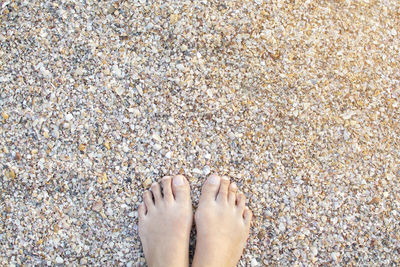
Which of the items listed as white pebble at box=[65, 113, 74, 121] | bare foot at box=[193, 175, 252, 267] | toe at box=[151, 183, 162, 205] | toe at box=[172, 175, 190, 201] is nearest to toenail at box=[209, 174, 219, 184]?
bare foot at box=[193, 175, 252, 267]

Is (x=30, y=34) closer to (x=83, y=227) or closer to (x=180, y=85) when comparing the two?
(x=180, y=85)

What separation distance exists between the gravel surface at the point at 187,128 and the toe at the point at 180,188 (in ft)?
0.14

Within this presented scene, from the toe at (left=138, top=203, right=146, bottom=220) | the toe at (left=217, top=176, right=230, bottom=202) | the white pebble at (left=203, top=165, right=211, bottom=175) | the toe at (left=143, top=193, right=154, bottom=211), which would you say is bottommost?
the toe at (left=138, top=203, right=146, bottom=220)

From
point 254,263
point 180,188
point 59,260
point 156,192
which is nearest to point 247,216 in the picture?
point 254,263

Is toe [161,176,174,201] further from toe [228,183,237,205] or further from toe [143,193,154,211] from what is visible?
toe [228,183,237,205]

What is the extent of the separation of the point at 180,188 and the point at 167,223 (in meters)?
0.18

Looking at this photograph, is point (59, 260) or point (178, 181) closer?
point (59, 260)

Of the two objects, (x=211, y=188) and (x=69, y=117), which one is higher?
(x=69, y=117)

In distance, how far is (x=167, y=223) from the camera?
183 centimetres

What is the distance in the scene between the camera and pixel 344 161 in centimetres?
190

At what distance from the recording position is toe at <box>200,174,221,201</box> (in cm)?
183

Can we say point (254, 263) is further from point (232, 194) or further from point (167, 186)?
point (167, 186)

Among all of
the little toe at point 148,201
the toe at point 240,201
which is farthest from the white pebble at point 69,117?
the toe at point 240,201

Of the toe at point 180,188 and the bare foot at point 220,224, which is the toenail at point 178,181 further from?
the bare foot at point 220,224
